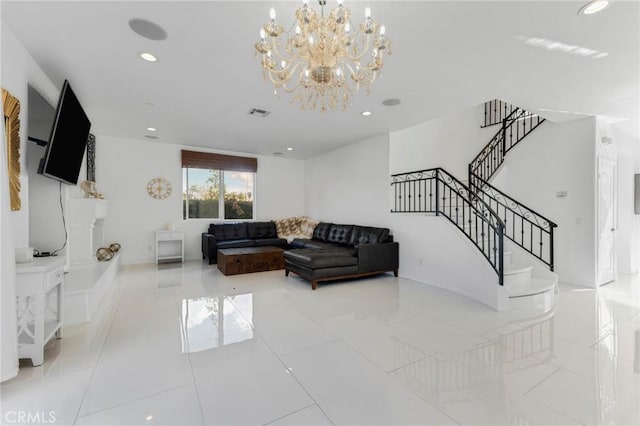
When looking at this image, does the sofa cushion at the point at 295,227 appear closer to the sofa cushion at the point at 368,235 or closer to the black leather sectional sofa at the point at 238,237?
the black leather sectional sofa at the point at 238,237

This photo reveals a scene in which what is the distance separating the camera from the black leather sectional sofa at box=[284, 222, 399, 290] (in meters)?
4.39

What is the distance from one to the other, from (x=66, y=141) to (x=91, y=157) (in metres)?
2.83

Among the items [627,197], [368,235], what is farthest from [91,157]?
[627,197]

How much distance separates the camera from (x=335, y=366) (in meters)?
2.18

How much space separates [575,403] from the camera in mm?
1759

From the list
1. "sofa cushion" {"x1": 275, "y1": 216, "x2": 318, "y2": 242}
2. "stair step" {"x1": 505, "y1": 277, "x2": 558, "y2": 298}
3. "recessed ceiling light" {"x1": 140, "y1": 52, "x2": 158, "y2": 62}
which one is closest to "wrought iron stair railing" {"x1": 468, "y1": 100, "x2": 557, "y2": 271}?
"stair step" {"x1": 505, "y1": 277, "x2": 558, "y2": 298}

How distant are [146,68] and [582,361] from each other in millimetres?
5077

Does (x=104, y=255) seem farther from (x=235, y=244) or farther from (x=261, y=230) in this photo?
(x=261, y=230)

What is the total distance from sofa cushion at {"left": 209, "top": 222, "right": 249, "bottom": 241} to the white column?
449 cm

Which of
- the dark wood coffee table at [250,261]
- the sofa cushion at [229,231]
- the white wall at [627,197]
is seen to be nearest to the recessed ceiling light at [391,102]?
the dark wood coffee table at [250,261]

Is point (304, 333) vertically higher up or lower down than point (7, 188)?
lower down

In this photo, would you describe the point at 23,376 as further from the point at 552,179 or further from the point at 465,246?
the point at 552,179

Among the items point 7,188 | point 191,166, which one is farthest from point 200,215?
point 7,188

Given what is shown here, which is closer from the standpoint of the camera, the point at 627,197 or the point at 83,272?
the point at 83,272
